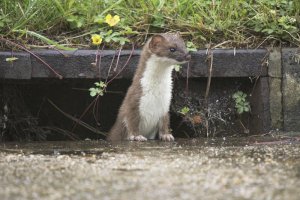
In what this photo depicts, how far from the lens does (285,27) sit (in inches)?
207

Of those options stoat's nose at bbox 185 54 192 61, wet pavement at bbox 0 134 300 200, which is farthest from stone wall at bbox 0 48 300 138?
wet pavement at bbox 0 134 300 200

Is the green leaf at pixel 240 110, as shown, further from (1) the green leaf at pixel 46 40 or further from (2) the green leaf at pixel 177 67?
(1) the green leaf at pixel 46 40

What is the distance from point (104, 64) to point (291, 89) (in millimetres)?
1584

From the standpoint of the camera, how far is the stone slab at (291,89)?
5.21 meters

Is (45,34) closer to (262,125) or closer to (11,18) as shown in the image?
(11,18)

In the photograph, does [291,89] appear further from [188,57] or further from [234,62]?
[188,57]

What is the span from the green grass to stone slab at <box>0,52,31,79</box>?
0.72 ft

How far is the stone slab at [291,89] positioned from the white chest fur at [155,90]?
96 cm

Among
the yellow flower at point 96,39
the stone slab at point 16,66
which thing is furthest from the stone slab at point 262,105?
the stone slab at point 16,66

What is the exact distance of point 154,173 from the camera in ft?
8.92

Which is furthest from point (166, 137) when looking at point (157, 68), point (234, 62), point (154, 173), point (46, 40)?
point (154, 173)

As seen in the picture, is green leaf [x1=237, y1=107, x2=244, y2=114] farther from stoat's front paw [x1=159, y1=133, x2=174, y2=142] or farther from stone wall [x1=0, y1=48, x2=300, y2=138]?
stoat's front paw [x1=159, y1=133, x2=174, y2=142]

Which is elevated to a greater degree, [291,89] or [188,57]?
[188,57]

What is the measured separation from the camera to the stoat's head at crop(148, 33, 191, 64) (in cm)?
500
